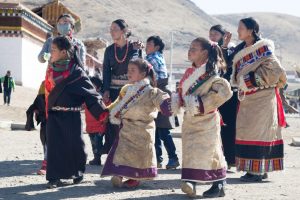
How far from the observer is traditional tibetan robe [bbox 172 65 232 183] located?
610 cm

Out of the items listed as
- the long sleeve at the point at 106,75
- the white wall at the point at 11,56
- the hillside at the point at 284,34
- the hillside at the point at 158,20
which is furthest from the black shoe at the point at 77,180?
the hillside at the point at 284,34

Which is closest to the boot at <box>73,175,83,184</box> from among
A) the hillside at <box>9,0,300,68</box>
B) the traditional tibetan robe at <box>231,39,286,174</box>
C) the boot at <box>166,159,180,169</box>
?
the boot at <box>166,159,180,169</box>

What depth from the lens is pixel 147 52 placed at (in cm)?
850

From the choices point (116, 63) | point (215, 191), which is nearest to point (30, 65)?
point (116, 63)

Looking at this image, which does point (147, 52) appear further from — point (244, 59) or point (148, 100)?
point (148, 100)

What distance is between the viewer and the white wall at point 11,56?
30.0 meters

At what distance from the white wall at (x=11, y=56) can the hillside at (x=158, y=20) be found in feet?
244

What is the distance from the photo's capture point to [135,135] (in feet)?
21.4

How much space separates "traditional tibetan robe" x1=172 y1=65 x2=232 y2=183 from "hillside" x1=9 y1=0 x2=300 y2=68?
3857 inches

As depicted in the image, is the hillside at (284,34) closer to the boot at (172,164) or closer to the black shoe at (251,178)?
the boot at (172,164)

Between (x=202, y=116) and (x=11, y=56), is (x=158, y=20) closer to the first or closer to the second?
(x=11, y=56)

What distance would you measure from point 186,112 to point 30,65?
26127mm

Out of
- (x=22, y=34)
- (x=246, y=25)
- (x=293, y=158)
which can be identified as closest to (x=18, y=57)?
(x=22, y=34)

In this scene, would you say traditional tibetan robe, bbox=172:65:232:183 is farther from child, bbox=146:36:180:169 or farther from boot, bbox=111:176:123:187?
child, bbox=146:36:180:169
